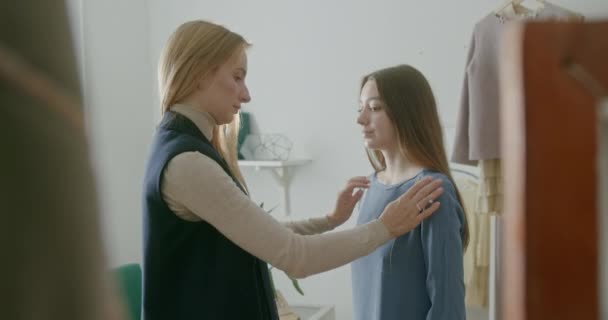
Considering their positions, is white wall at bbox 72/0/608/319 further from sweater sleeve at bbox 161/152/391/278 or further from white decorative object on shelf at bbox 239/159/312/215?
sweater sleeve at bbox 161/152/391/278

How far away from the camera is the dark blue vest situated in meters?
1.08

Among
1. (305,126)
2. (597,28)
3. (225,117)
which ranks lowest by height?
(305,126)

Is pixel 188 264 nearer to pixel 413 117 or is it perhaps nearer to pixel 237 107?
pixel 237 107

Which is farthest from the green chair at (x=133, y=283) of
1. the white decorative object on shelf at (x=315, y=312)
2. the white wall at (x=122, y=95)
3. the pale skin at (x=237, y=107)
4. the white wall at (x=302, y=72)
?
the pale skin at (x=237, y=107)

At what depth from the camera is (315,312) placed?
239cm

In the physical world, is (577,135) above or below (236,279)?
above

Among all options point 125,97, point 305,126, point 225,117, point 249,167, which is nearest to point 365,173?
point 305,126

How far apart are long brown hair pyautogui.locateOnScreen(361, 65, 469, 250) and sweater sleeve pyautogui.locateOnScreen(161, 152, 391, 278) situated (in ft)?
1.38

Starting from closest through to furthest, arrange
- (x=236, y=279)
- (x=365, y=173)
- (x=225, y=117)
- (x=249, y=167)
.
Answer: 1. (x=236, y=279)
2. (x=225, y=117)
3. (x=365, y=173)
4. (x=249, y=167)

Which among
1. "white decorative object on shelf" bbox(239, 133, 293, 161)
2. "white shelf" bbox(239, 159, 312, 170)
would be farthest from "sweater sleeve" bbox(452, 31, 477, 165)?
"white decorative object on shelf" bbox(239, 133, 293, 161)

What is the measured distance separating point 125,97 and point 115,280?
247cm

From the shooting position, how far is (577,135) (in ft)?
0.95

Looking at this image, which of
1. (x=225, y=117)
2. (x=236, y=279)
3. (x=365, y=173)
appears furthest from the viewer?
(x=365, y=173)

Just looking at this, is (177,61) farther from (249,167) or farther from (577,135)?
(249,167)
